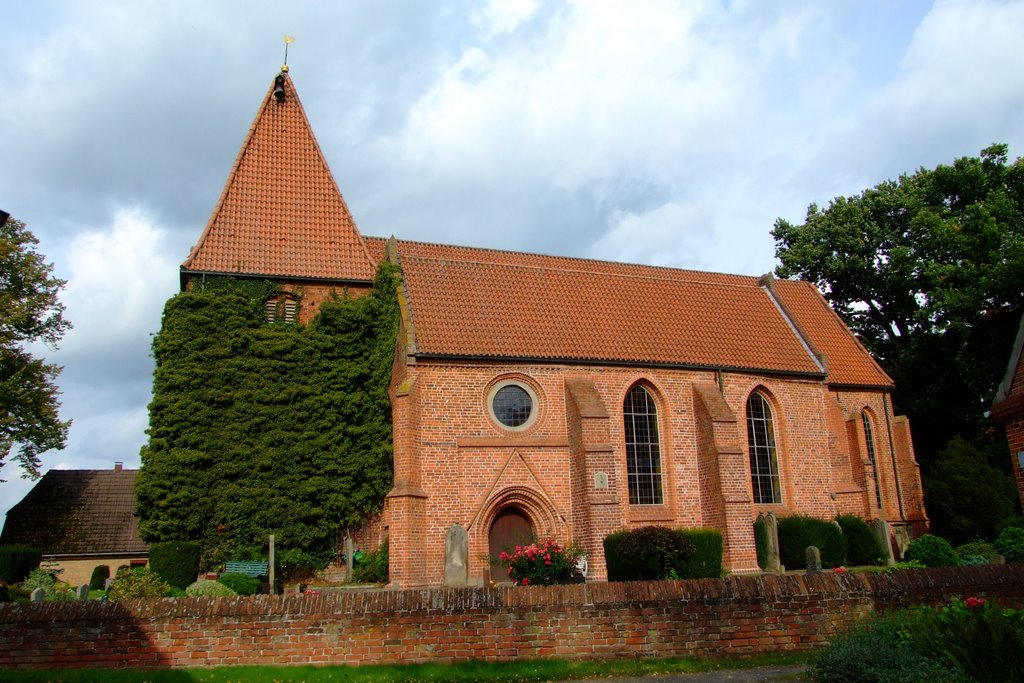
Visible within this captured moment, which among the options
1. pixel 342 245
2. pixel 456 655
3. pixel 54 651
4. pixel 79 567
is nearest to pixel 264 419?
pixel 342 245

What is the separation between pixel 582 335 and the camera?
24.4 meters

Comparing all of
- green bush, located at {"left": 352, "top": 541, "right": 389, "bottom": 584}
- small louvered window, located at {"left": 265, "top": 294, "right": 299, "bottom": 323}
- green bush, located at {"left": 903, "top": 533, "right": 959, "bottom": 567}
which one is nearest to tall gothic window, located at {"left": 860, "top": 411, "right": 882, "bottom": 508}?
green bush, located at {"left": 903, "top": 533, "right": 959, "bottom": 567}

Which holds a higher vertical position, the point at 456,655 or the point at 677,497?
the point at 677,497

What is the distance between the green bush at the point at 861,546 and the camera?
24609 millimetres

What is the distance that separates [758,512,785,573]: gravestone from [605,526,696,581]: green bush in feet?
15.0

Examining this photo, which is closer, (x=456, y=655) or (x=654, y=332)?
(x=456, y=655)

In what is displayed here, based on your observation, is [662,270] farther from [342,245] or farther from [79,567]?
[79,567]

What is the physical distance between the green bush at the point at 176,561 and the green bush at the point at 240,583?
1.26 metres

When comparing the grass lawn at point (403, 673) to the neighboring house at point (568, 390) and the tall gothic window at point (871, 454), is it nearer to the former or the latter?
the neighboring house at point (568, 390)

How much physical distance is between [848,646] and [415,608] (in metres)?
Answer: 5.18

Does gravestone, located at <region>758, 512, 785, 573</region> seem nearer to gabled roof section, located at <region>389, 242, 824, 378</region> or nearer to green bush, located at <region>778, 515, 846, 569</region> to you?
green bush, located at <region>778, 515, 846, 569</region>

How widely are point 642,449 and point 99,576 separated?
23.2m

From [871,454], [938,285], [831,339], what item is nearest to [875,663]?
[871,454]

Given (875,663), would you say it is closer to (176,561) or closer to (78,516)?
(176,561)
